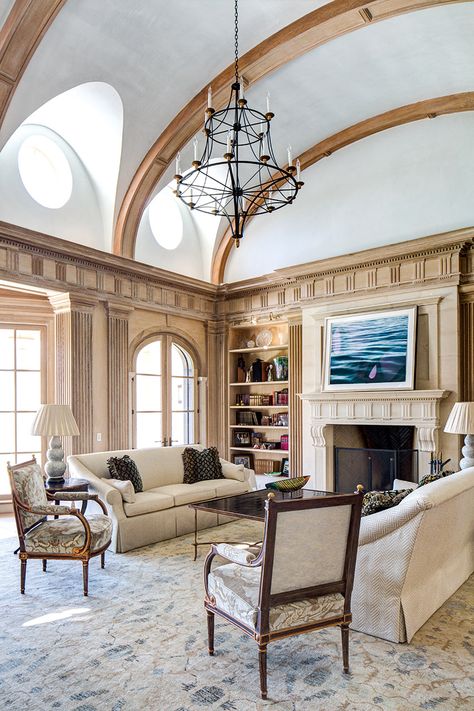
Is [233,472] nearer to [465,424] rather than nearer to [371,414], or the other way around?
[371,414]

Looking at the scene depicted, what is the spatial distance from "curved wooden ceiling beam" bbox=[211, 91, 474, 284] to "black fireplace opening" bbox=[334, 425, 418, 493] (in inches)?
152

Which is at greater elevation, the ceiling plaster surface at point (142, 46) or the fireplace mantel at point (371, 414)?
the ceiling plaster surface at point (142, 46)

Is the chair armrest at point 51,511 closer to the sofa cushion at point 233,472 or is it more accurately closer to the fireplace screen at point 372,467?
the sofa cushion at point 233,472

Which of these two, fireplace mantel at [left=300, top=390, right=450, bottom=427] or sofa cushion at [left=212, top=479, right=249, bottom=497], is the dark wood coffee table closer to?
sofa cushion at [left=212, top=479, right=249, bottom=497]

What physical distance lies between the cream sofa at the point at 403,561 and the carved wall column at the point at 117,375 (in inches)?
171

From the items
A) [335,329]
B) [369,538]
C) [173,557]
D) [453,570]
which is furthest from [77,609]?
[335,329]

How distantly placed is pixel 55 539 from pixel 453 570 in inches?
117

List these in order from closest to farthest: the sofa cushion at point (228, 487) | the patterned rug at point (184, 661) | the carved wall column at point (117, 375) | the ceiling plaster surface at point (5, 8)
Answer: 1. the patterned rug at point (184, 661)
2. the ceiling plaster surface at point (5, 8)
3. the sofa cushion at point (228, 487)
4. the carved wall column at point (117, 375)

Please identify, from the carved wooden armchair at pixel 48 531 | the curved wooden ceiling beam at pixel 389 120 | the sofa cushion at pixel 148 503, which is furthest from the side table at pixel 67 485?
the curved wooden ceiling beam at pixel 389 120

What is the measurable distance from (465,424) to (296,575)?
3.10m

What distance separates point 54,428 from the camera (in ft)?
16.7

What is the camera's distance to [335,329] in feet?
23.1

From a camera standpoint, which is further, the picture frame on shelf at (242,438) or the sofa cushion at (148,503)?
the picture frame on shelf at (242,438)

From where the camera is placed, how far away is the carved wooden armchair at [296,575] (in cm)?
253
